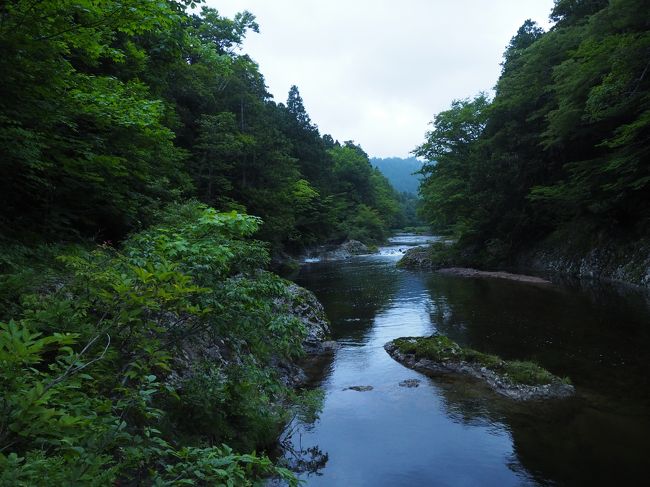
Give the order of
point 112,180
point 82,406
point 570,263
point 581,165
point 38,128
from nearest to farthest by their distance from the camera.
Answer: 1. point 82,406
2. point 38,128
3. point 112,180
4. point 581,165
5. point 570,263

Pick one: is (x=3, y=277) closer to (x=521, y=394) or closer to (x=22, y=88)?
(x=22, y=88)

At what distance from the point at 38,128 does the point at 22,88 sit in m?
1.20

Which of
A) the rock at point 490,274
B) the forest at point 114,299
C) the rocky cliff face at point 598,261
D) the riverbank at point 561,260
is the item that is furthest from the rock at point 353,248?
the forest at point 114,299

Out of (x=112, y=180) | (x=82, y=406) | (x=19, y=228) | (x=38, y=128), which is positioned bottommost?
(x=82, y=406)

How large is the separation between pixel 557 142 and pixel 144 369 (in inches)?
1003

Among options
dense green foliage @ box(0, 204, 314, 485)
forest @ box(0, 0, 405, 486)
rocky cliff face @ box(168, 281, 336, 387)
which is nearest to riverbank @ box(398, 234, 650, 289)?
rocky cliff face @ box(168, 281, 336, 387)

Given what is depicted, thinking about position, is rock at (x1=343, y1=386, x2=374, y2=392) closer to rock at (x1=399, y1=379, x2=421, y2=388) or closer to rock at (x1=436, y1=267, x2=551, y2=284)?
rock at (x1=399, y1=379, x2=421, y2=388)

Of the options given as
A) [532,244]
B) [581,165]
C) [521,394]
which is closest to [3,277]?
[521,394]

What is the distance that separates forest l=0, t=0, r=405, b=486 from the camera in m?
2.53

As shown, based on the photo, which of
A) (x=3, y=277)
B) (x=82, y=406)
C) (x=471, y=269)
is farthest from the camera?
(x=471, y=269)

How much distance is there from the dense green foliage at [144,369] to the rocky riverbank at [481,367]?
4315 millimetres

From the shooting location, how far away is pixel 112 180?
888cm

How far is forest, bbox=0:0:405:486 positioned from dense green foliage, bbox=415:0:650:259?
1712 cm

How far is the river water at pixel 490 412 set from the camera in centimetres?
579
